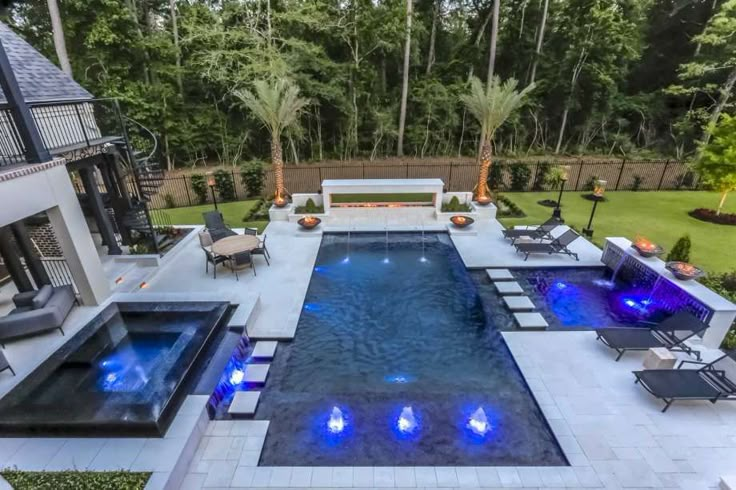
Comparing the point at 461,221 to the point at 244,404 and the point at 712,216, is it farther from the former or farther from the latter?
the point at 712,216

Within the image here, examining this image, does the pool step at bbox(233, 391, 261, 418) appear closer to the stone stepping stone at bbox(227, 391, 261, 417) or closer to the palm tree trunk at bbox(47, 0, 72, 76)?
the stone stepping stone at bbox(227, 391, 261, 417)

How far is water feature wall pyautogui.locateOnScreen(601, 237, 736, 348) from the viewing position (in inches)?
255

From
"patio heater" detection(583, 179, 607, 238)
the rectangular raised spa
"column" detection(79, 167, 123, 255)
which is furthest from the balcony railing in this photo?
"patio heater" detection(583, 179, 607, 238)

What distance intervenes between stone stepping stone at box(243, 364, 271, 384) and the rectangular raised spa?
87 cm

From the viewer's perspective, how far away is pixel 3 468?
4.27 meters

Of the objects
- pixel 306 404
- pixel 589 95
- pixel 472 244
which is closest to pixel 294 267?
pixel 306 404

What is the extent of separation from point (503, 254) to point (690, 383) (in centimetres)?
547

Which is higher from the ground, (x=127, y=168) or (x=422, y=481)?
(x=127, y=168)

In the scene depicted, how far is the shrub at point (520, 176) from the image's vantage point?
51.8ft

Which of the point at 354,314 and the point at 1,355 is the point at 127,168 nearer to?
the point at 1,355

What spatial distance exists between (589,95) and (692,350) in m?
21.5

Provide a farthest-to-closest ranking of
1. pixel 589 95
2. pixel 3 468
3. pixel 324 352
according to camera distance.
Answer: pixel 589 95 → pixel 324 352 → pixel 3 468

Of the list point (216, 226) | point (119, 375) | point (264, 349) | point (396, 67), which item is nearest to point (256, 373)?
point (264, 349)

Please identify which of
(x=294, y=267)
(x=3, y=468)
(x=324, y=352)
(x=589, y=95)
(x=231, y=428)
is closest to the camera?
(x=3, y=468)
